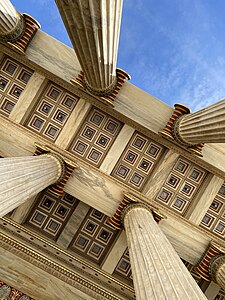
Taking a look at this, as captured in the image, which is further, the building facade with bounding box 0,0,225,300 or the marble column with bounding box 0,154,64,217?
the building facade with bounding box 0,0,225,300

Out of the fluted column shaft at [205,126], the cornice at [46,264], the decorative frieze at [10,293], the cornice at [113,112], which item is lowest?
the decorative frieze at [10,293]

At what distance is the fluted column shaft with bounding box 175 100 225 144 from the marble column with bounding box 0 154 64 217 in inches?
135

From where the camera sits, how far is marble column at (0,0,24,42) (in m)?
7.61

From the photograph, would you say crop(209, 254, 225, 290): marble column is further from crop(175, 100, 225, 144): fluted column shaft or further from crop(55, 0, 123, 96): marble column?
crop(55, 0, 123, 96): marble column

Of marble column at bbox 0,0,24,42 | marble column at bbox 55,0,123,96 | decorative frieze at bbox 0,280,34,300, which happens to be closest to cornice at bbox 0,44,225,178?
marble column at bbox 0,0,24,42

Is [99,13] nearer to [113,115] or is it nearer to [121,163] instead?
[113,115]

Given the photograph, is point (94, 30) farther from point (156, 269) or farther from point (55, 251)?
point (55, 251)

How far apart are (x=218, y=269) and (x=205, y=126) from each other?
402 centimetres

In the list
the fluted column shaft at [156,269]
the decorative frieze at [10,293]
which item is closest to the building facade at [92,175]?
the decorative frieze at [10,293]

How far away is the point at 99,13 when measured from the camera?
Result: 481cm

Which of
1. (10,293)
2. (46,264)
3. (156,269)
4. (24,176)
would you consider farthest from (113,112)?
(156,269)

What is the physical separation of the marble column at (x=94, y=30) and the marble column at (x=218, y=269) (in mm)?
5768

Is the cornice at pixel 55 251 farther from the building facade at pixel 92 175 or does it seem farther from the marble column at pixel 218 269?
the marble column at pixel 218 269

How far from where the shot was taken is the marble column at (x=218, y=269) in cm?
854
